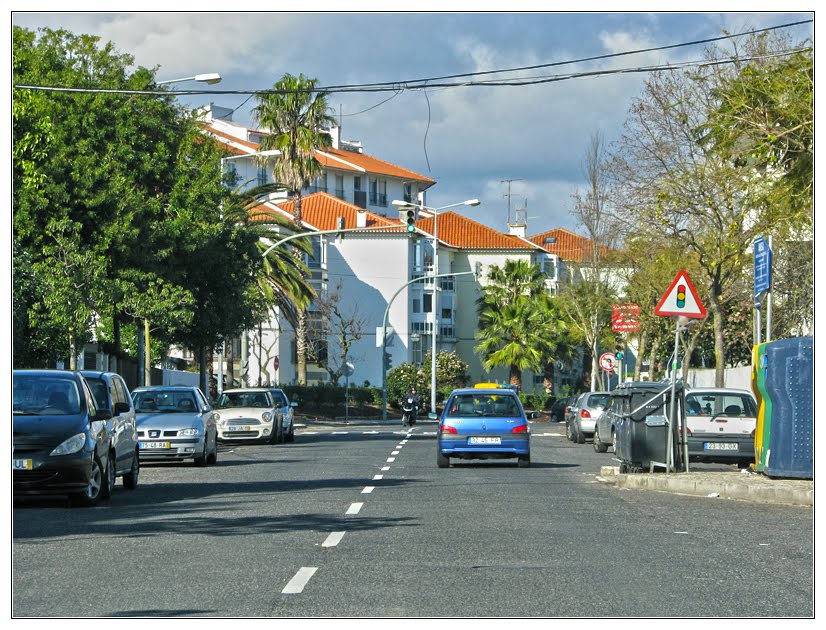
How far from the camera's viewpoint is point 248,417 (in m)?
35.3

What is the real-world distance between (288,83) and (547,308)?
31043 millimetres

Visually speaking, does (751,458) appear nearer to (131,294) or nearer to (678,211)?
(678,211)

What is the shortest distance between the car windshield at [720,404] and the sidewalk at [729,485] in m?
3.56

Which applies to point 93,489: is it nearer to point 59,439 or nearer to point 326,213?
point 59,439

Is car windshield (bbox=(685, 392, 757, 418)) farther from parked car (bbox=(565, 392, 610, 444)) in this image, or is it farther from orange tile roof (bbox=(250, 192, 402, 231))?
orange tile roof (bbox=(250, 192, 402, 231))

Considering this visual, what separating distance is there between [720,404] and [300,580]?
16.7m

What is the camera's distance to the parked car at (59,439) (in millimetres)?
16172

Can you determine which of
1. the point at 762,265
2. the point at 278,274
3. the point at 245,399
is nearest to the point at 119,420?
the point at 762,265

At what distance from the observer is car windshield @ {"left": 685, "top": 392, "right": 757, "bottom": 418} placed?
2481 centimetres

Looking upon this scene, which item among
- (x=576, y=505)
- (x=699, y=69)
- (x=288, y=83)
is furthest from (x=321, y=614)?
(x=288, y=83)

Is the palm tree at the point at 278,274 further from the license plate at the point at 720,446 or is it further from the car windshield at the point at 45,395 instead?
the car windshield at the point at 45,395

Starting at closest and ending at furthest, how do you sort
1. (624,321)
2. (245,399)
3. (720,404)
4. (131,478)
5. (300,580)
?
(300,580), (131,478), (720,404), (245,399), (624,321)

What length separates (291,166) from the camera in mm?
64188

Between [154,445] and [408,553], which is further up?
[408,553]
